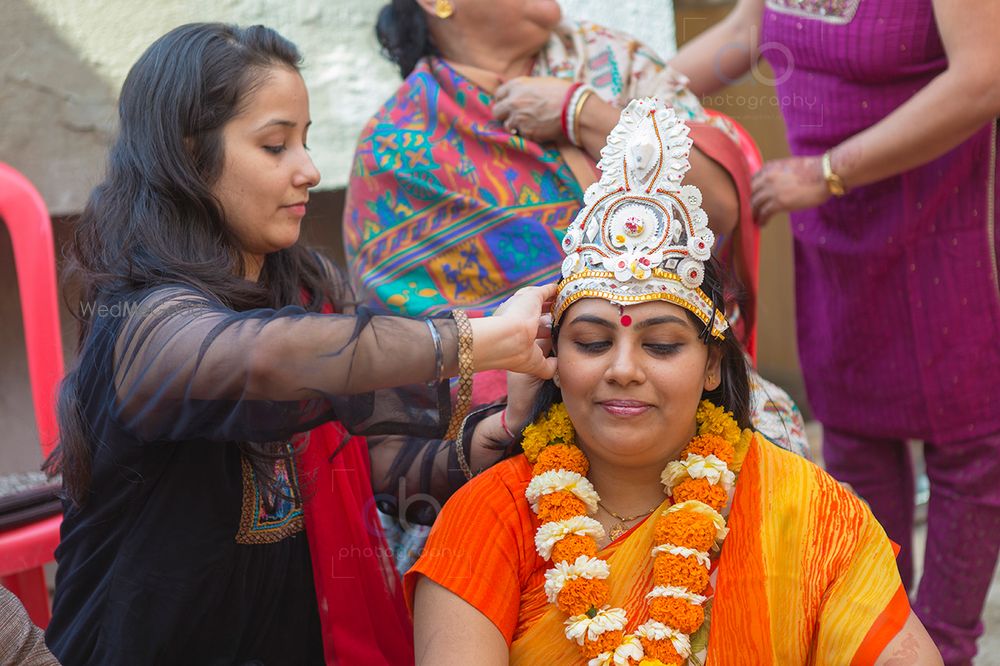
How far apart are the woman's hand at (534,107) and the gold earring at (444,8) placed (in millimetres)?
248

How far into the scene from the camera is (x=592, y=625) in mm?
2092

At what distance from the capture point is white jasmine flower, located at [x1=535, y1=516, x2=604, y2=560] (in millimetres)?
2170

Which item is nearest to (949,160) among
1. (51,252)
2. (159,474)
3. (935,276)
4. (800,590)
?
(935,276)

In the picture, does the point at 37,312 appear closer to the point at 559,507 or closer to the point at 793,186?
the point at 559,507

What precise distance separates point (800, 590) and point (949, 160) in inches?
53.5

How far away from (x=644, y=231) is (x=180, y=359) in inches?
34.9

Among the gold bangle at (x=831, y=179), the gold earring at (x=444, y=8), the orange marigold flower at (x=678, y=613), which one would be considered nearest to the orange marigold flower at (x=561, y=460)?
the orange marigold flower at (x=678, y=613)

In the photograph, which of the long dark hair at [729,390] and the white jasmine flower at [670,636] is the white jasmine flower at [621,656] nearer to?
the white jasmine flower at [670,636]

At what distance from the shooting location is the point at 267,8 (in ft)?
13.4

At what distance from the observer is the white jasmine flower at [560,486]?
223cm

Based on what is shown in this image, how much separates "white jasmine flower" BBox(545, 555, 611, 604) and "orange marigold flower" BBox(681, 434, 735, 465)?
0.30 m

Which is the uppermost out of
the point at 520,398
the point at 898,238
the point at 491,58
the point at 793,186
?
the point at 491,58

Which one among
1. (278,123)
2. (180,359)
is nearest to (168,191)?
(278,123)

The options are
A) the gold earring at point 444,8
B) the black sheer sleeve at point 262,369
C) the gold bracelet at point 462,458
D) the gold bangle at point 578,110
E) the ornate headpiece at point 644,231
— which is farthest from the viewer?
the gold earring at point 444,8
